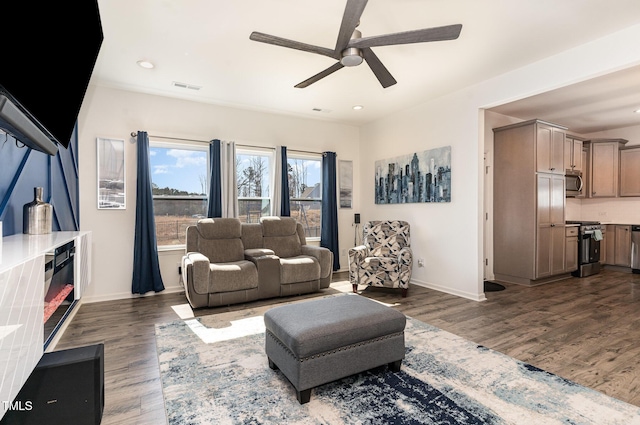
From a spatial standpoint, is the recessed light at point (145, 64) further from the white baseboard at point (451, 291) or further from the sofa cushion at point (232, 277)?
the white baseboard at point (451, 291)

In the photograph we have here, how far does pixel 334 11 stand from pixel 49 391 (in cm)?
303

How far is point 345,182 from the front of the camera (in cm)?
604

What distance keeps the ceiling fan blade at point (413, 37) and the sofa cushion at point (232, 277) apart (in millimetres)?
2723

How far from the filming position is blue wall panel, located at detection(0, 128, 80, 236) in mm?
2053

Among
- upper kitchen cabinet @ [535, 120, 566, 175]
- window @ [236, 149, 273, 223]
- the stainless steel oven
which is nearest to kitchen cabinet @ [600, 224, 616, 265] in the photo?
the stainless steel oven

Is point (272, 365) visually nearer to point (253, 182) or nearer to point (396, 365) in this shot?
point (396, 365)

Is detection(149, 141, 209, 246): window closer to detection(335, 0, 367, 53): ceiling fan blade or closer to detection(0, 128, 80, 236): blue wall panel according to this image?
detection(0, 128, 80, 236): blue wall panel

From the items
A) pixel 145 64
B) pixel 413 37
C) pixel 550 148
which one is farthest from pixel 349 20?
pixel 550 148

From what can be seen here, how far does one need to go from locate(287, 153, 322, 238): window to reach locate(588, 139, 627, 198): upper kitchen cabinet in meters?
5.19

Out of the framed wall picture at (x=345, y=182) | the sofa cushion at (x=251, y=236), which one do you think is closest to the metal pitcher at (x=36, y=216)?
the sofa cushion at (x=251, y=236)

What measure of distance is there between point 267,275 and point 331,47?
8.88 feet

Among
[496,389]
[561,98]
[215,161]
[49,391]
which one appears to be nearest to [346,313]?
[496,389]

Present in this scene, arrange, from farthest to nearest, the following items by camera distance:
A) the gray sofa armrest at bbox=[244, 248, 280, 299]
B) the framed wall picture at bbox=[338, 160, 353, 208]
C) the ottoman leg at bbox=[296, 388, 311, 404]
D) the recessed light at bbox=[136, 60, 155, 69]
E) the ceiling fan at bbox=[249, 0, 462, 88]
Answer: the framed wall picture at bbox=[338, 160, 353, 208] → the gray sofa armrest at bbox=[244, 248, 280, 299] → the recessed light at bbox=[136, 60, 155, 69] → the ceiling fan at bbox=[249, 0, 462, 88] → the ottoman leg at bbox=[296, 388, 311, 404]

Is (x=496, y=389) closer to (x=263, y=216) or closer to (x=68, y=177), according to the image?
(x=263, y=216)
